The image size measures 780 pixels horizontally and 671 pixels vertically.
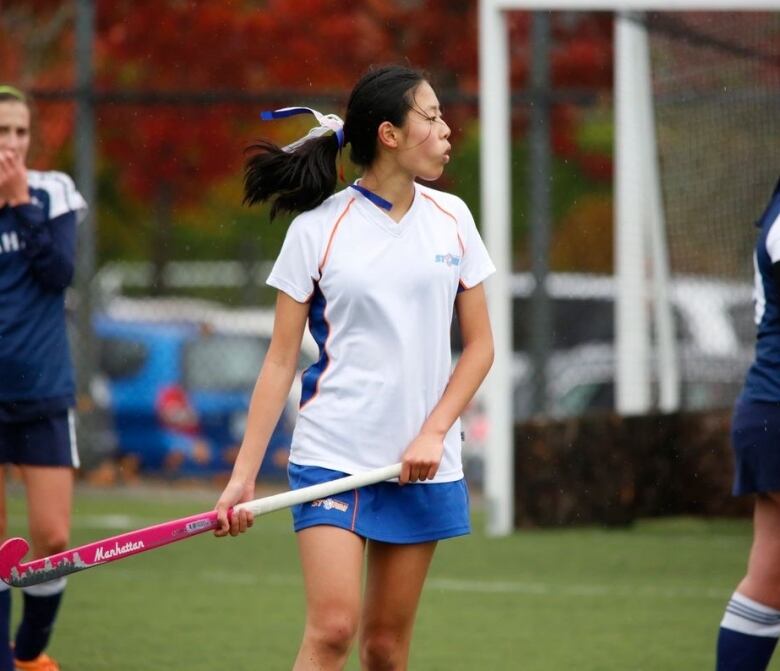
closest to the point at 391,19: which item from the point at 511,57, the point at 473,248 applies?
the point at 511,57

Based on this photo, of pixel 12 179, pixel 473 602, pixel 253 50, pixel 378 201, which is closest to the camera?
pixel 378 201

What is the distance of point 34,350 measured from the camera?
607 centimetres

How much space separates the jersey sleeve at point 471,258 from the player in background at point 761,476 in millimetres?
885

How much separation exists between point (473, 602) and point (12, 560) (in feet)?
12.6

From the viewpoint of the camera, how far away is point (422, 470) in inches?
173

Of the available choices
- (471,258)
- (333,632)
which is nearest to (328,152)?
(471,258)

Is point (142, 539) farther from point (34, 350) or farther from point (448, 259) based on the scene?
point (34, 350)

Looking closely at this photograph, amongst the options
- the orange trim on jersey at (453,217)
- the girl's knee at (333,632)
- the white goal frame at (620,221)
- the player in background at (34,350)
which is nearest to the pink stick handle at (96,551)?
the girl's knee at (333,632)

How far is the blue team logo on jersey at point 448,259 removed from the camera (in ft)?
14.9

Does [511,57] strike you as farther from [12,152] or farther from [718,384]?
[12,152]

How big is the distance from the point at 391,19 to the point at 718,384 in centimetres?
391

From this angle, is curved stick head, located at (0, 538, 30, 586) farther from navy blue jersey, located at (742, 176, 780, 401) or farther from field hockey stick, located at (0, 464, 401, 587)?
navy blue jersey, located at (742, 176, 780, 401)

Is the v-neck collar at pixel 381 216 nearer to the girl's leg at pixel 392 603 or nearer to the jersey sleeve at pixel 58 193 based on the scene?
the girl's leg at pixel 392 603

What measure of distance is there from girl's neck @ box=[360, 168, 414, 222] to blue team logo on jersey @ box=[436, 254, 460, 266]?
0.16 metres
